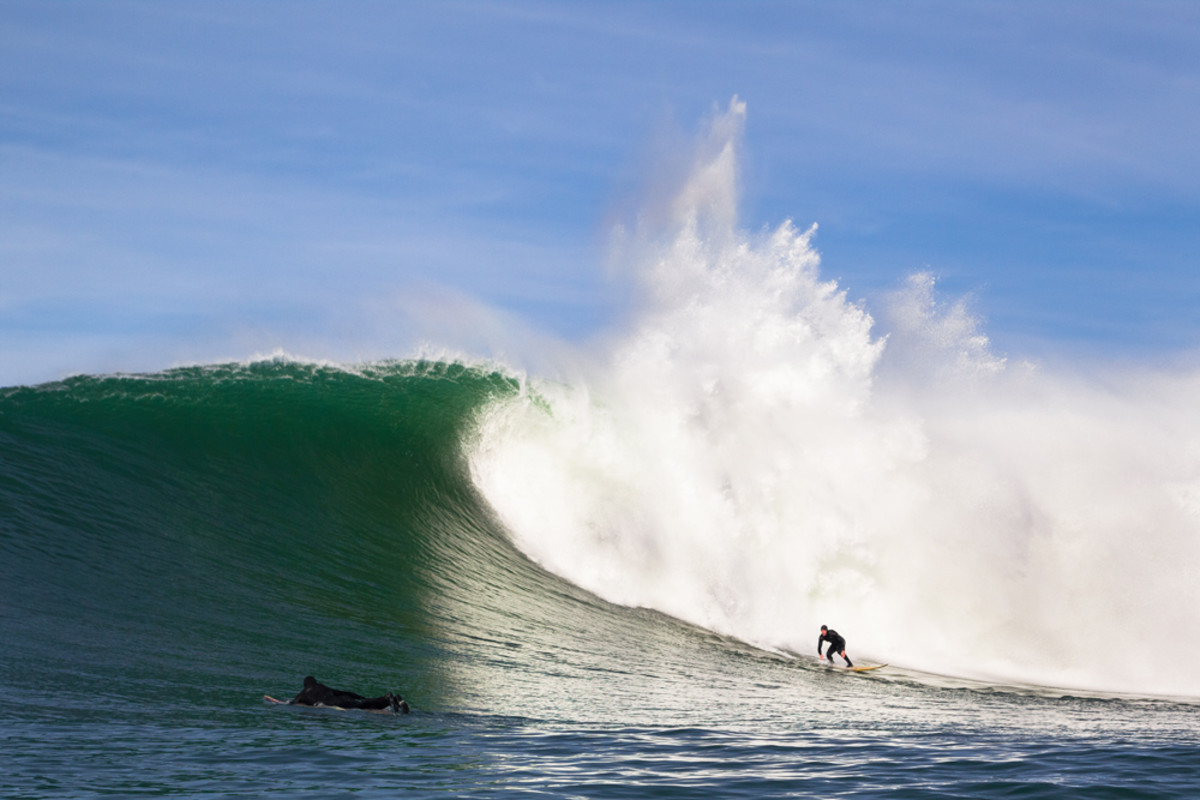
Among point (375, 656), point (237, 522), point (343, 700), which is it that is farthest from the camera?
point (237, 522)

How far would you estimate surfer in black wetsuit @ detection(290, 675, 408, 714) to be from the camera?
7.25 meters

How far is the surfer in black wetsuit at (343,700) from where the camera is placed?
285 inches

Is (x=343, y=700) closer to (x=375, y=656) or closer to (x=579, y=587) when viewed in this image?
(x=375, y=656)

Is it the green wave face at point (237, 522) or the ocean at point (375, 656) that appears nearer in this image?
the ocean at point (375, 656)

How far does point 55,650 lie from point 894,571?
1067 centimetres

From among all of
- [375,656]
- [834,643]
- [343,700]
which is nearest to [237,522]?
[375,656]

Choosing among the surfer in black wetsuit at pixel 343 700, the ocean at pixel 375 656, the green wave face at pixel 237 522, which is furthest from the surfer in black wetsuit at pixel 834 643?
the surfer in black wetsuit at pixel 343 700

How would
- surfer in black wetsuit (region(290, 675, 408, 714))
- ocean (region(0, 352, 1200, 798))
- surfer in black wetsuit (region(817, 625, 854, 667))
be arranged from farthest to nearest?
surfer in black wetsuit (region(817, 625, 854, 667)) → surfer in black wetsuit (region(290, 675, 408, 714)) → ocean (region(0, 352, 1200, 798))

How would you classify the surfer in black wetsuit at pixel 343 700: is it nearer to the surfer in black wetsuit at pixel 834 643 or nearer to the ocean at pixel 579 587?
the ocean at pixel 579 587

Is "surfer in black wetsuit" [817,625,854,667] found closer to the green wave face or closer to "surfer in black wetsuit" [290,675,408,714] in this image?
the green wave face

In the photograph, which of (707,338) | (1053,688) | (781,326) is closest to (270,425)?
(707,338)

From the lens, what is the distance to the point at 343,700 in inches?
289

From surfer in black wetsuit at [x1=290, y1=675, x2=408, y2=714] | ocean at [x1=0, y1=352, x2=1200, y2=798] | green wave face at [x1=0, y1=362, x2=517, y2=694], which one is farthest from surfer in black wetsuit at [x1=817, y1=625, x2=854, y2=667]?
surfer in black wetsuit at [x1=290, y1=675, x2=408, y2=714]

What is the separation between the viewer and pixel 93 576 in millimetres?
10195
